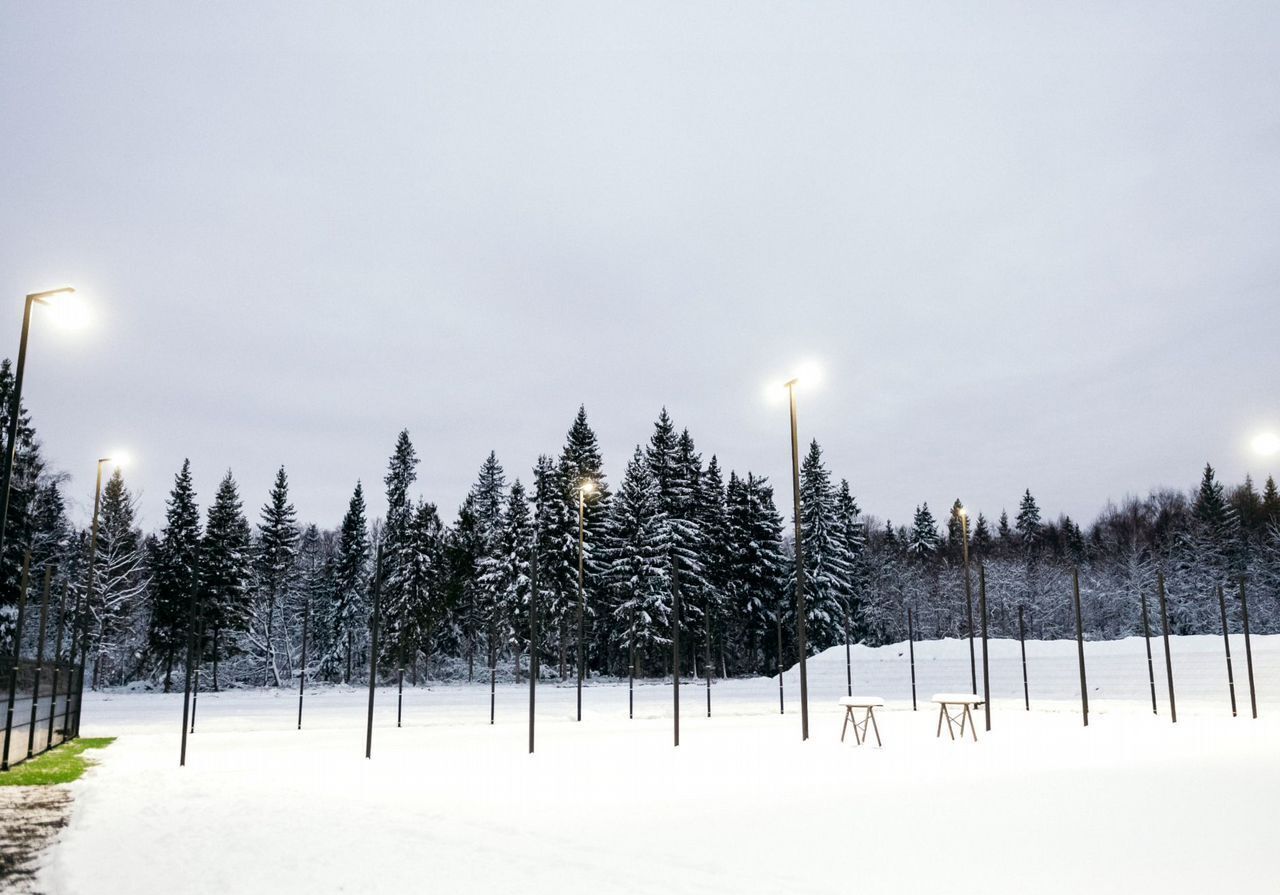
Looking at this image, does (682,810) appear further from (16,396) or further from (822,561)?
(822,561)

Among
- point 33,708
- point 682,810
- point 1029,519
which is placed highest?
point 1029,519

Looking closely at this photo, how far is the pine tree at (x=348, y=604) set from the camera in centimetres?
6625

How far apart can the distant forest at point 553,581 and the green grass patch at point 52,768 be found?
89.8 feet

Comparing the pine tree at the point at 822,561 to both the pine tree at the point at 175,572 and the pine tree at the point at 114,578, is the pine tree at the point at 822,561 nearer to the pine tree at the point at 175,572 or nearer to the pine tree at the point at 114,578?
the pine tree at the point at 175,572

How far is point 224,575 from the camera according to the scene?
55.0m

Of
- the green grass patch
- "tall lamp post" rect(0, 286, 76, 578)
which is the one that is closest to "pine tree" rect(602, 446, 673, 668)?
the green grass patch

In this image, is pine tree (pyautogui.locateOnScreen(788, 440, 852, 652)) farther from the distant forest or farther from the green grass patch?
the green grass patch

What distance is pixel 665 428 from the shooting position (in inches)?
2571

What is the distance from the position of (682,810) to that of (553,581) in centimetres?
4648

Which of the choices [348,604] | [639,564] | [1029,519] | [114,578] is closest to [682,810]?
[639,564]

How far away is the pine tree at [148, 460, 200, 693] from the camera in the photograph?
52000mm

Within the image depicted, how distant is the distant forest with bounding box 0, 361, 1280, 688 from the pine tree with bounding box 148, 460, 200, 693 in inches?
6.7

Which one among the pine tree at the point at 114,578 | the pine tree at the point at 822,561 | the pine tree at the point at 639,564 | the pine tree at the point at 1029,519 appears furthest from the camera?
the pine tree at the point at 1029,519

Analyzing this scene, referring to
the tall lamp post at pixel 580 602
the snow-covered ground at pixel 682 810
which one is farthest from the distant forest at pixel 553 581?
the snow-covered ground at pixel 682 810
